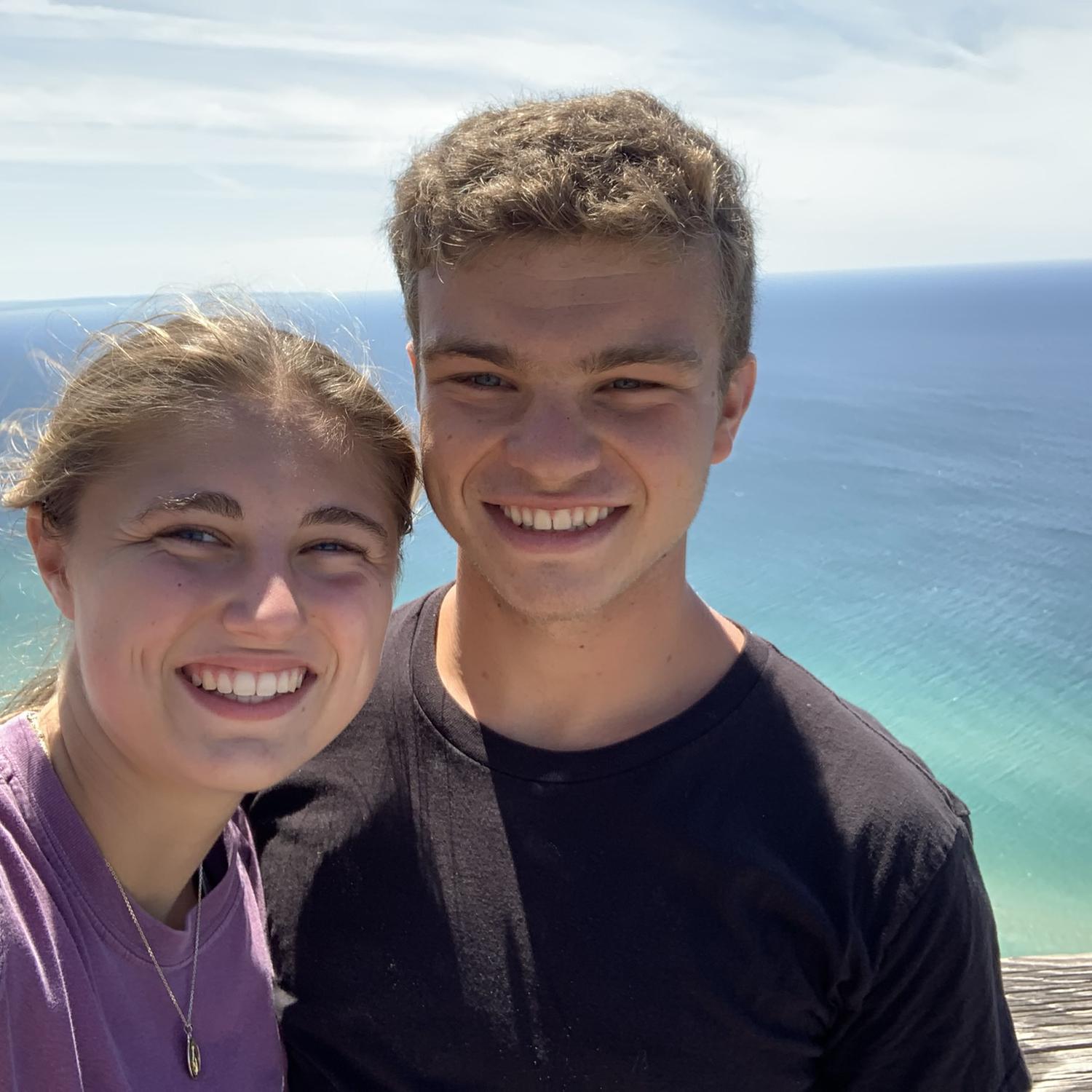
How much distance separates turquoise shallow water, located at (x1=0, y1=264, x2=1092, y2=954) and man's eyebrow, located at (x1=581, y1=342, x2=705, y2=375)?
467 mm

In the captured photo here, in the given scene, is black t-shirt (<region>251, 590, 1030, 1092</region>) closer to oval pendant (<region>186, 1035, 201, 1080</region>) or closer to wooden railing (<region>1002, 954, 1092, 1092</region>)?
wooden railing (<region>1002, 954, 1092, 1092</region>)

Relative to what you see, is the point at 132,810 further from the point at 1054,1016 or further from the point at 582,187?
the point at 1054,1016

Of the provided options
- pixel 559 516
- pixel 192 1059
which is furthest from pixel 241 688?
pixel 559 516

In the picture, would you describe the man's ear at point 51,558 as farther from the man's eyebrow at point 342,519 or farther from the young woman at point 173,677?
the man's eyebrow at point 342,519

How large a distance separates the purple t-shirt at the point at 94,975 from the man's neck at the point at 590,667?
636 millimetres

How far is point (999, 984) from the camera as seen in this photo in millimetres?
1921

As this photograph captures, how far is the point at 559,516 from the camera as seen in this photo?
2125mm

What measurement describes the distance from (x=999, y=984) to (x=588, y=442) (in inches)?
49.6

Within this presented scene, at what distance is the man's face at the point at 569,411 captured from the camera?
2068 mm

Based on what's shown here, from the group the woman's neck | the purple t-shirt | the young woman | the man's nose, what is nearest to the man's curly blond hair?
the man's nose

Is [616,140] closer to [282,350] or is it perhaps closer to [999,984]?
[282,350]

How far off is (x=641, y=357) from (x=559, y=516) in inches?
14.0

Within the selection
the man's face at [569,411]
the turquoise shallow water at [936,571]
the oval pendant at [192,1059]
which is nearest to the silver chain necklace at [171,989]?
the oval pendant at [192,1059]

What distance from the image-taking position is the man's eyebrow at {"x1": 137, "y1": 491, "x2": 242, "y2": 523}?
5.62ft
